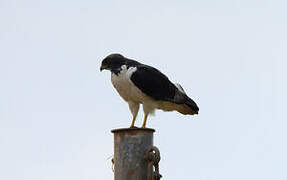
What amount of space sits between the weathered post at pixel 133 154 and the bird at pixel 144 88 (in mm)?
2893

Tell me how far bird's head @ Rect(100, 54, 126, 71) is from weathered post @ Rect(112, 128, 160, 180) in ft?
10.1

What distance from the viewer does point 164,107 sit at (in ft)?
28.0

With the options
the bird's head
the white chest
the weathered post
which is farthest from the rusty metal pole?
the bird's head

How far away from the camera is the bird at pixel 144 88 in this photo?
8062mm

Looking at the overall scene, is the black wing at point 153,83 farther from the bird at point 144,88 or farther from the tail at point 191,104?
the tail at point 191,104

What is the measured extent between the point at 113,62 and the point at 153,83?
641mm

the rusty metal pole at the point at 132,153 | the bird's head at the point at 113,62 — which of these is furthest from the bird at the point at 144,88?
the rusty metal pole at the point at 132,153

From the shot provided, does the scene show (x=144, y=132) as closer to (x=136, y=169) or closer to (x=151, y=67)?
(x=136, y=169)

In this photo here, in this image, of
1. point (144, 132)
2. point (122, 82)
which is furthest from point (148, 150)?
point (122, 82)

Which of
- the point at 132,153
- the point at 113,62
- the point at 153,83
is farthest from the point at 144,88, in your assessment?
the point at 132,153

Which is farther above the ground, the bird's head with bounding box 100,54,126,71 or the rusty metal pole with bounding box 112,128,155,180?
the bird's head with bounding box 100,54,126,71

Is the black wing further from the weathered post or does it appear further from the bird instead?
the weathered post

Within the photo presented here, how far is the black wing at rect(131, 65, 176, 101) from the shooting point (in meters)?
8.07

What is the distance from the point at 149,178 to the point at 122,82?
10.5 ft
